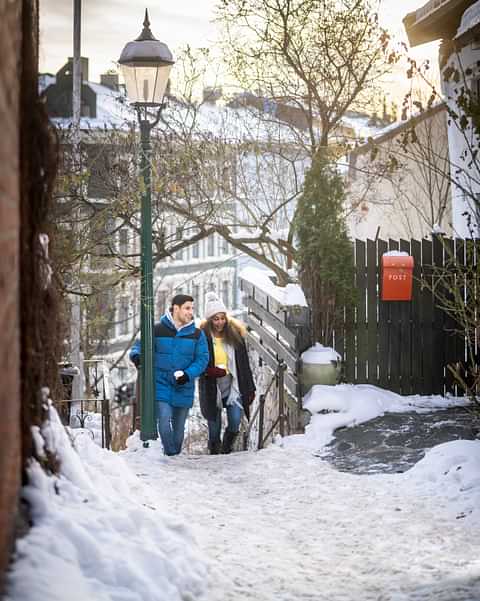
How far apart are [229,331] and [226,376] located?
1.72 feet

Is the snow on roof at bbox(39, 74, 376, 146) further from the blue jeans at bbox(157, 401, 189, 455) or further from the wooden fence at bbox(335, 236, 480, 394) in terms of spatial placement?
the blue jeans at bbox(157, 401, 189, 455)

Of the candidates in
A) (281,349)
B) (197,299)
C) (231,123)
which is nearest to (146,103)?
(281,349)

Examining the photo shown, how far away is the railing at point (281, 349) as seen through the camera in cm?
1227

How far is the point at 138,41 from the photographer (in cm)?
1081

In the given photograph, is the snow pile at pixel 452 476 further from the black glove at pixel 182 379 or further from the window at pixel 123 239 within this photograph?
the window at pixel 123 239

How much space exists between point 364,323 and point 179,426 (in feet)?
10.8

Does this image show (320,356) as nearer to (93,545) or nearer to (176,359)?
(176,359)

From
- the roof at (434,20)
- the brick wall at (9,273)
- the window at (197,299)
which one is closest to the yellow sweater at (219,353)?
the brick wall at (9,273)

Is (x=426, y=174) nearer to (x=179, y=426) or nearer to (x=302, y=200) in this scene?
(x=302, y=200)

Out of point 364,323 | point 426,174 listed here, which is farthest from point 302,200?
point 426,174

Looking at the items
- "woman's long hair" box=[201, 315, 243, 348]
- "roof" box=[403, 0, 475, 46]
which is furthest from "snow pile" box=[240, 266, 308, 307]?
"roof" box=[403, 0, 475, 46]

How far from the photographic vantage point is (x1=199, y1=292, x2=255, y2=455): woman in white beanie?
11742 millimetres

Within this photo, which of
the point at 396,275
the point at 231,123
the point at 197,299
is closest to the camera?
the point at 396,275

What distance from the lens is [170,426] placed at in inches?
438
